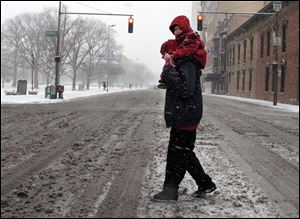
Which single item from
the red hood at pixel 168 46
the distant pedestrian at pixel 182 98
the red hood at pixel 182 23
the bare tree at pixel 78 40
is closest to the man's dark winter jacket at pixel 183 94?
the distant pedestrian at pixel 182 98

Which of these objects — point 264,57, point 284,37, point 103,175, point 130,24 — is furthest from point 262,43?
point 103,175

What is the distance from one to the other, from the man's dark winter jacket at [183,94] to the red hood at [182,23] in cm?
36

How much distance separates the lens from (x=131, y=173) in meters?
6.40

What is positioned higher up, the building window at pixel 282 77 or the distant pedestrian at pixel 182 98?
the building window at pixel 282 77

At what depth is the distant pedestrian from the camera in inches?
180

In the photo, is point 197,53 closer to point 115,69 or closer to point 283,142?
point 283,142

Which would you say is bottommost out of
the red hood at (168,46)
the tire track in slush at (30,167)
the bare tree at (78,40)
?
the tire track in slush at (30,167)

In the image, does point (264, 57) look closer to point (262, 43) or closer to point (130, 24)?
point (262, 43)

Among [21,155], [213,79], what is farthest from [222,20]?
[21,155]

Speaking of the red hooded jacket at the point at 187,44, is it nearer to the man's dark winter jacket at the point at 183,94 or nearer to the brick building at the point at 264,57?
the man's dark winter jacket at the point at 183,94

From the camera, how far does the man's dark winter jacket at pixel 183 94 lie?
457 centimetres

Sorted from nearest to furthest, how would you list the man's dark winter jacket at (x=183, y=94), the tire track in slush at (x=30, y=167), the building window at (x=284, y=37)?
the man's dark winter jacket at (x=183, y=94), the tire track in slush at (x=30, y=167), the building window at (x=284, y=37)

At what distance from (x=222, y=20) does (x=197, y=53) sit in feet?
212

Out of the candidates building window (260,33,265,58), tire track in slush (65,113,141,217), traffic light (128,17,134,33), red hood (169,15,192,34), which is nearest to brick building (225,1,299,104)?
building window (260,33,265,58)
